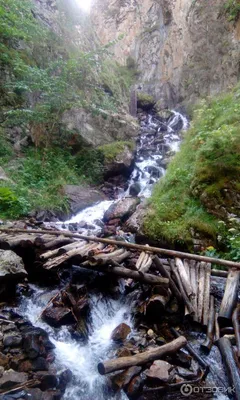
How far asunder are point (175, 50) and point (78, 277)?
22.0m

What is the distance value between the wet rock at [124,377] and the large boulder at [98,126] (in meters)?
10.9

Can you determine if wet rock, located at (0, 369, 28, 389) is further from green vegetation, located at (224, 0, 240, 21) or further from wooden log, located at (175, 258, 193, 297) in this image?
green vegetation, located at (224, 0, 240, 21)

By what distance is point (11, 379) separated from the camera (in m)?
3.13

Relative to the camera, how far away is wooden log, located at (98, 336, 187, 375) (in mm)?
3127

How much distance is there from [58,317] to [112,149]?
994 centimetres

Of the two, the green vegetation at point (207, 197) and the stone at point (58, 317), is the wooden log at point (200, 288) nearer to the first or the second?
the green vegetation at point (207, 197)

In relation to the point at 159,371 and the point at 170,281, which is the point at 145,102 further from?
the point at 159,371

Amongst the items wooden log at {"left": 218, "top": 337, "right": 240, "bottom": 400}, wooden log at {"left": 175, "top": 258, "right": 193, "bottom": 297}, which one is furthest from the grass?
wooden log at {"left": 218, "top": 337, "right": 240, "bottom": 400}

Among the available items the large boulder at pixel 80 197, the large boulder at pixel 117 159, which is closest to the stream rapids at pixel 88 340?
the large boulder at pixel 80 197

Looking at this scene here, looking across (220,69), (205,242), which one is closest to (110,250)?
(205,242)

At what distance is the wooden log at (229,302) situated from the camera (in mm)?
4145

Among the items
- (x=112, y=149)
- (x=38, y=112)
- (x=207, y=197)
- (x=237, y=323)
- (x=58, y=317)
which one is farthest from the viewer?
(x=112, y=149)

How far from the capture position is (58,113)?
11.9 metres

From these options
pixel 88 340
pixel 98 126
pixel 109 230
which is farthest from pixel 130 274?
pixel 98 126
